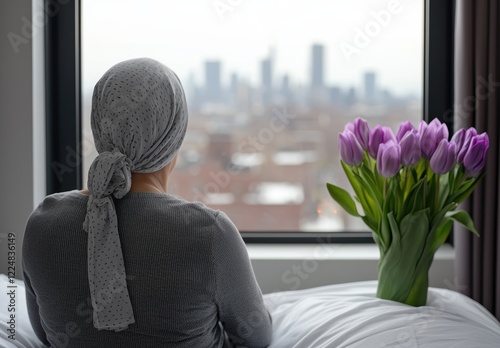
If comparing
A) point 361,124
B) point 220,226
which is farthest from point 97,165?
point 361,124

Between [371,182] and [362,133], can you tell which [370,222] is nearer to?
[371,182]

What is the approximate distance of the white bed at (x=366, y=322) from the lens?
124 cm

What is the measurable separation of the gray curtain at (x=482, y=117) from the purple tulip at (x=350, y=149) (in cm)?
43

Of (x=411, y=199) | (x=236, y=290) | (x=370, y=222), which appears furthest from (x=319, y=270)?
(x=236, y=290)

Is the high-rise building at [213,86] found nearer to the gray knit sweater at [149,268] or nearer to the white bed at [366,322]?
the white bed at [366,322]

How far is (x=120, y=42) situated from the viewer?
2064 millimetres

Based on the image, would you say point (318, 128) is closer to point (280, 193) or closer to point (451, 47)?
point (280, 193)

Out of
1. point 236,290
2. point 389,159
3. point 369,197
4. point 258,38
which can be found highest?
point 258,38

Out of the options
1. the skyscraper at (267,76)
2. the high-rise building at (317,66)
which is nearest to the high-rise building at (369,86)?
the high-rise building at (317,66)

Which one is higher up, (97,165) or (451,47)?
(451,47)

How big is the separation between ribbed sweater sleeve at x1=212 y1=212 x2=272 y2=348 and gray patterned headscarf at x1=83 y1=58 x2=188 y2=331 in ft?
0.60

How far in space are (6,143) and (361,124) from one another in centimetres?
106

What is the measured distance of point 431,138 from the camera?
1458 millimetres

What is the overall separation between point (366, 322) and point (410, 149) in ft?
1.35
